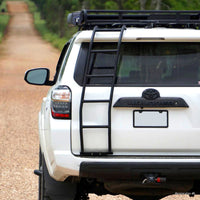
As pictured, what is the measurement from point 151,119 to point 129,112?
18 centimetres

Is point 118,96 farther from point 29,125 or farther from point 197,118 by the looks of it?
point 29,125

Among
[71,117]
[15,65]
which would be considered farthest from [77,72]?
[15,65]

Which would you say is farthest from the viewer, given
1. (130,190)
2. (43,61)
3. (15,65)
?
(43,61)

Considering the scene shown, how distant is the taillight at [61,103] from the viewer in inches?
205

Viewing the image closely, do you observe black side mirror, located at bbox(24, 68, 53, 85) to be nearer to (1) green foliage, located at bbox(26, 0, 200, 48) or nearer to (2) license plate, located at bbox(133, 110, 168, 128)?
(2) license plate, located at bbox(133, 110, 168, 128)

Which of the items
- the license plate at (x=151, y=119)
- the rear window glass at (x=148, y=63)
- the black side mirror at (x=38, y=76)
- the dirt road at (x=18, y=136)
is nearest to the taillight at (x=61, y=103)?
the rear window glass at (x=148, y=63)

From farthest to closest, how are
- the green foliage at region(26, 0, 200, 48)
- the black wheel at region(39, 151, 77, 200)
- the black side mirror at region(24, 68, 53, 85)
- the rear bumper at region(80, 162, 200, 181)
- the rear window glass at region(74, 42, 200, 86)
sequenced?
1. the green foliage at region(26, 0, 200, 48)
2. the black side mirror at region(24, 68, 53, 85)
3. the black wheel at region(39, 151, 77, 200)
4. the rear window glass at region(74, 42, 200, 86)
5. the rear bumper at region(80, 162, 200, 181)

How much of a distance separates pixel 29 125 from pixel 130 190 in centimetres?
800

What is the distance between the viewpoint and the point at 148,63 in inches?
211

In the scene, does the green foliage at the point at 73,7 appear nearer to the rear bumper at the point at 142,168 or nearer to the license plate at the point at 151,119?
the license plate at the point at 151,119

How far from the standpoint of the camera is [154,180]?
203 inches

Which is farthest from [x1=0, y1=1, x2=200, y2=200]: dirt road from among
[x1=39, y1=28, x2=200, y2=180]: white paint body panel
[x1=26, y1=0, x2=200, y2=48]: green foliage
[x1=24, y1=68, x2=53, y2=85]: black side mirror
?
[x1=26, y1=0, x2=200, y2=48]: green foliage

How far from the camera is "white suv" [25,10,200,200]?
16.8ft

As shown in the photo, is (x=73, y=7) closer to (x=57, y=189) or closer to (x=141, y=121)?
(x=57, y=189)
